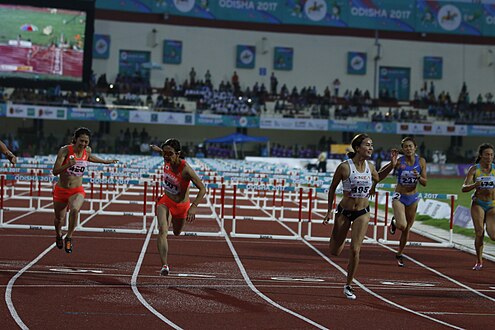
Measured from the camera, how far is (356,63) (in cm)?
6669

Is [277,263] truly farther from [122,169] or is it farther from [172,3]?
[172,3]

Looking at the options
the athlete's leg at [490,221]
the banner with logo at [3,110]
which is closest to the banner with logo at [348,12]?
the banner with logo at [3,110]

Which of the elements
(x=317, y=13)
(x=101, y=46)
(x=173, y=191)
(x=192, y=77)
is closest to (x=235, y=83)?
(x=192, y=77)

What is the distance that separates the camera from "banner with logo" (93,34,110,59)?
62.0 meters

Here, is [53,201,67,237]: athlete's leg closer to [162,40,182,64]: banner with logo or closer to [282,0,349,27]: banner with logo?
[162,40,182,64]: banner with logo

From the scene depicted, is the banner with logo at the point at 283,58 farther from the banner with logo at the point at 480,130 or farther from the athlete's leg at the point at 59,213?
the athlete's leg at the point at 59,213

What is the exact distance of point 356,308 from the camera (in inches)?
387

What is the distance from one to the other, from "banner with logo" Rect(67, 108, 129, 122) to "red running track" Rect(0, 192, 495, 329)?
1602 inches

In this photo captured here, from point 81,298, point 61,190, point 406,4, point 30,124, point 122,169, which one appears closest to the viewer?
point 81,298

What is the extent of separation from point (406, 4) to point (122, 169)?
42815 millimetres

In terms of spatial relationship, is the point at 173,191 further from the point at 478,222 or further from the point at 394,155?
the point at 478,222

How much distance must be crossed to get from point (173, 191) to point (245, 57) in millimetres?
53907

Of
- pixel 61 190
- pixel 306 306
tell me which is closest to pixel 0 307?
pixel 306 306

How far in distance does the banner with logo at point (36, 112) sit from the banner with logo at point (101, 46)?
22.8 feet
